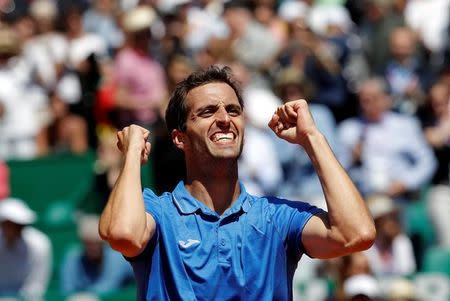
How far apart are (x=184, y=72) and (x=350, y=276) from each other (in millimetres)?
3282

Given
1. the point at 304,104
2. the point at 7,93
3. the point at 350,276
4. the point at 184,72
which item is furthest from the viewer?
the point at 7,93

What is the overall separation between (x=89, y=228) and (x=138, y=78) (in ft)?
7.01

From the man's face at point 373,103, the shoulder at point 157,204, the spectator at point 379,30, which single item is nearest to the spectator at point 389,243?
the man's face at point 373,103

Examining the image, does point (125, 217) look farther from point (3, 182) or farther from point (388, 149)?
point (388, 149)

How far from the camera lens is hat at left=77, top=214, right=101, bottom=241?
402 inches

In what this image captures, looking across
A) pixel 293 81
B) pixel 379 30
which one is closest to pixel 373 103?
pixel 293 81

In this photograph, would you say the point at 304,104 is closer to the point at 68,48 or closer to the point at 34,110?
the point at 34,110

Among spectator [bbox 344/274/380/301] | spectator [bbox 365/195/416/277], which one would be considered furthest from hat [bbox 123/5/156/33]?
spectator [bbox 344/274/380/301]

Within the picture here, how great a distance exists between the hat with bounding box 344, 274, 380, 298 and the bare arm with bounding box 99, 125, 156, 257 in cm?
394

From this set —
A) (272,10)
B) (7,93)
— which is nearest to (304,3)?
(272,10)

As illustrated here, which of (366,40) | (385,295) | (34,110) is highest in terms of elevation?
(366,40)

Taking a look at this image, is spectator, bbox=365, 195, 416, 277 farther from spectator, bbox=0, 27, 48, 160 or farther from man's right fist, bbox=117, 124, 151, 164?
man's right fist, bbox=117, 124, 151, 164

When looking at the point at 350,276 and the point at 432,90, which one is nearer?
the point at 350,276

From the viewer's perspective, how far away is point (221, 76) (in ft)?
16.8
